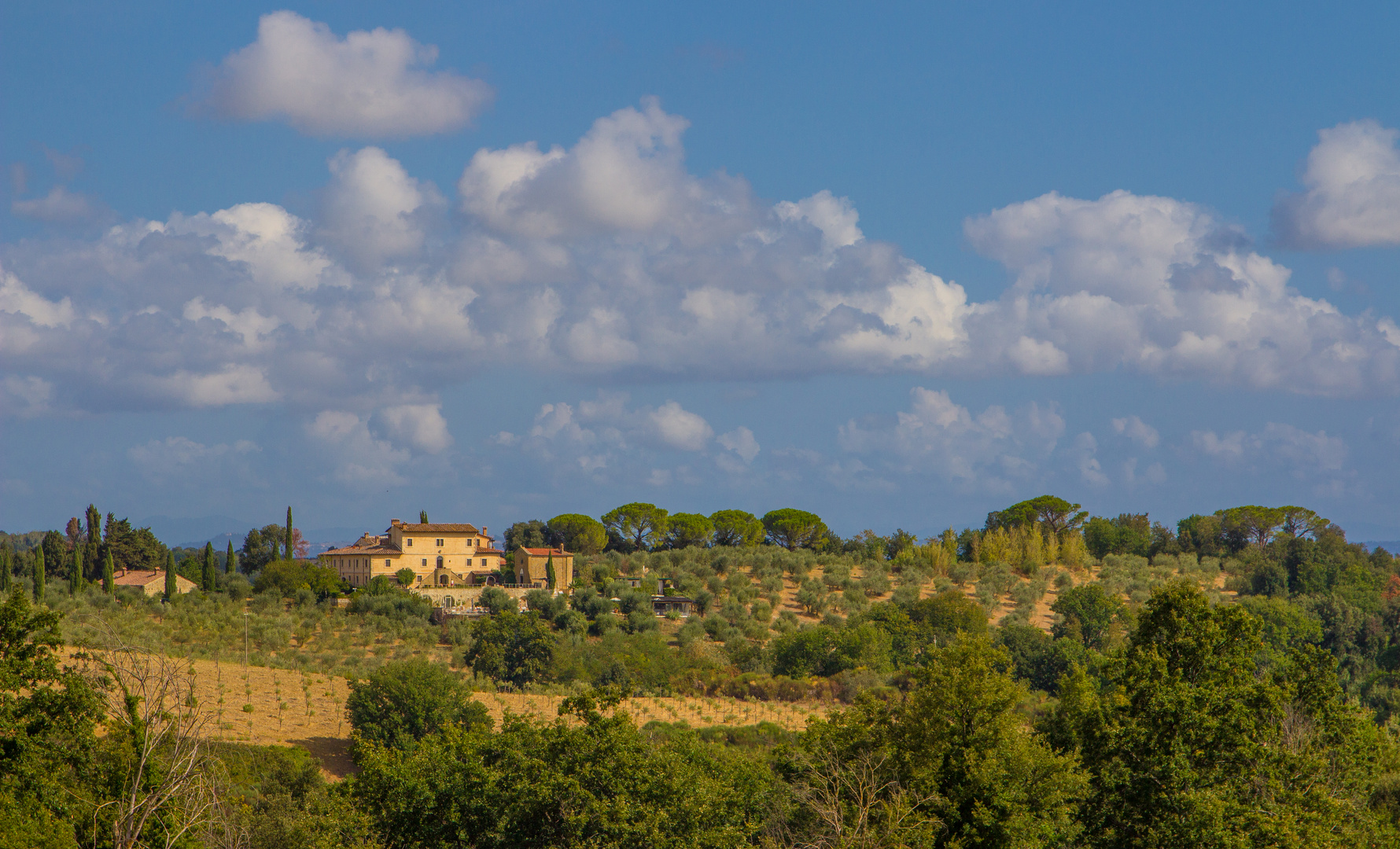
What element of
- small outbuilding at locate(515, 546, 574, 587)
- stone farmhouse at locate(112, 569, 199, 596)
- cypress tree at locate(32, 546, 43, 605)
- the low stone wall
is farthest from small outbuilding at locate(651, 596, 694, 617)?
cypress tree at locate(32, 546, 43, 605)

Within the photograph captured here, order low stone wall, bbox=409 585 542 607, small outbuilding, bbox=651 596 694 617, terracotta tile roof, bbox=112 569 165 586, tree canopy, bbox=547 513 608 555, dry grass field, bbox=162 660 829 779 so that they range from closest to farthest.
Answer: dry grass field, bbox=162 660 829 779, terracotta tile roof, bbox=112 569 165 586, small outbuilding, bbox=651 596 694 617, low stone wall, bbox=409 585 542 607, tree canopy, bbox=547 513 608 555

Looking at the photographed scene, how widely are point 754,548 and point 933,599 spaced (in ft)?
82.2

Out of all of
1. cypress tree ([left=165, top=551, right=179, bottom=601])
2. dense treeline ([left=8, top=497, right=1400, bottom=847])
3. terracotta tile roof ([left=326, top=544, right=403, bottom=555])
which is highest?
terracotta tile roof ([left=326, top=544, right=403, bottom=555])

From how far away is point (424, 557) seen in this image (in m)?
90.7

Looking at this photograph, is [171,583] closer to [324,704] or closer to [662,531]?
[324,704]

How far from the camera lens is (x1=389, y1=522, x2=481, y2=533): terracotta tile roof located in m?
91.1

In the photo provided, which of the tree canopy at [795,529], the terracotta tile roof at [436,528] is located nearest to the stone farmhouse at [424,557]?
the terracotta tile roof at [436,528]

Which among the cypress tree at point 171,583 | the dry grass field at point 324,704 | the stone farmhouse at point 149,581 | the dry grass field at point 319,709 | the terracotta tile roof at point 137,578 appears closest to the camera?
the dry grass field at point 319,709

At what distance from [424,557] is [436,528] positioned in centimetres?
293

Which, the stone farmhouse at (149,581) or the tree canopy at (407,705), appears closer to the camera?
the tree canopy at (407,705)

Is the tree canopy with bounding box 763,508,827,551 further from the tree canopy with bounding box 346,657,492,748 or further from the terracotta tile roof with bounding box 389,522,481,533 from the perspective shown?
the tree canopy with bounding box 346,657,492,748

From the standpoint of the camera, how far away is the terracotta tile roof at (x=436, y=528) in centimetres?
A: 9106

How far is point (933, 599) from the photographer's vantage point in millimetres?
75812

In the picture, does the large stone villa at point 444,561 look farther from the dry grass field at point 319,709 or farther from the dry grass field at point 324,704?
the dry grass field at point 319,709
